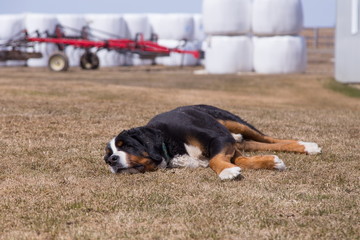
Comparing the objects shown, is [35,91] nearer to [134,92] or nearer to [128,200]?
[134,92]

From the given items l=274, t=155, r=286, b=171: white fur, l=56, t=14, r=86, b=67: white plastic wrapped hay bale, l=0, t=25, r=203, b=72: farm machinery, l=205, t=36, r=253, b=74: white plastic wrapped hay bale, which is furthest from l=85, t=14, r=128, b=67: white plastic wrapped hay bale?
l=274, t=155, r=286, b=171: white fur

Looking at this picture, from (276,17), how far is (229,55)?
8.03 ft

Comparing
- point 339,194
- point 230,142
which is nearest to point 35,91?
point 230,142

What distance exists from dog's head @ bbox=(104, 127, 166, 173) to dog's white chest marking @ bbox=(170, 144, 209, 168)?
22cm

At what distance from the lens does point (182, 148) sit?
19.5ft

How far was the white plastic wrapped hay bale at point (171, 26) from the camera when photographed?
124 feet

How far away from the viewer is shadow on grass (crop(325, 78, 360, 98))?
18.5m

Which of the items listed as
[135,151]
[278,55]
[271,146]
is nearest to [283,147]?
[271,146]

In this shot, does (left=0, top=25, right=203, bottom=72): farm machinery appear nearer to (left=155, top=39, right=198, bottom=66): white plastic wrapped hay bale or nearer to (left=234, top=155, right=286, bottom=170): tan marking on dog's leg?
(left=155, top=39, right=198, bottom=66): white plastic wrapped hay bale

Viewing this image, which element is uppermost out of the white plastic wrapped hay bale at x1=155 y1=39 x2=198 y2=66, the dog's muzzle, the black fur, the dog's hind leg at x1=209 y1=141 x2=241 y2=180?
the black fur

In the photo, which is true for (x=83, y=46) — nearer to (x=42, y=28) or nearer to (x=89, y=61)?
(x=89, y=61)

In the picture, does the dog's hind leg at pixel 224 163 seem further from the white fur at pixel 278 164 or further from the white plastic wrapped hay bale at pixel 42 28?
the white plastic wrapped hay bale at pixel 42 28

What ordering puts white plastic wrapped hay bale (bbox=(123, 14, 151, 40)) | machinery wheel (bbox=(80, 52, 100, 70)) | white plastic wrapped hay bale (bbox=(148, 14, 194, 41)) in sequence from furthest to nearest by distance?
white plastic wrapped hay bale (bbox=(148, 14, 194, 41))
white plastic wrapped hay bale (bbox=(123, 14, 151, 40))
machinery wheel (bbox=(80, 52, 100, 70))

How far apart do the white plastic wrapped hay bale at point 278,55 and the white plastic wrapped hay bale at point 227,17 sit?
108cm
